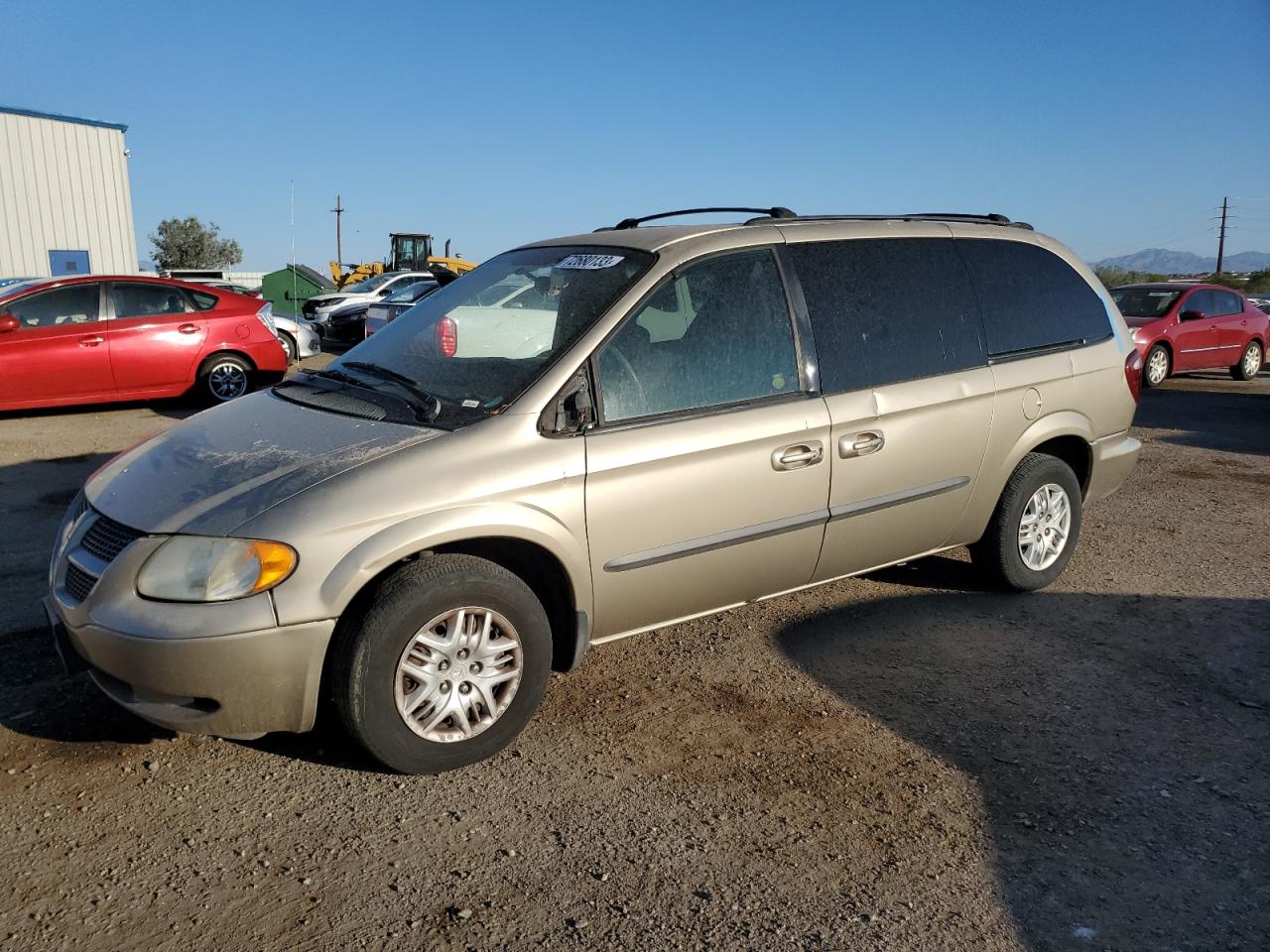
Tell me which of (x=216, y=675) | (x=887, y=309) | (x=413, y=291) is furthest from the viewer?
(x=413, y=291)

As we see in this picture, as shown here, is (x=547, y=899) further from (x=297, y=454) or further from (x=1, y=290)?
(x=1, y=290)

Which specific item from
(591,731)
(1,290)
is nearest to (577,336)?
(591,731)

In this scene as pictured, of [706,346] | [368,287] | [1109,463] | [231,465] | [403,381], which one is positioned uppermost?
[368,287]

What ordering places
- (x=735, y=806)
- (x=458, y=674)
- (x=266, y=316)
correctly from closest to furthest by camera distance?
(x=735, y=806) → (x=458, y=674) → (x=266, y=316)

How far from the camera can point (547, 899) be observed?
2.76 metres

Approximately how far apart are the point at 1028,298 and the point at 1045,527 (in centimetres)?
114

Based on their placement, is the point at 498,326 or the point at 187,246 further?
the point at 187,246

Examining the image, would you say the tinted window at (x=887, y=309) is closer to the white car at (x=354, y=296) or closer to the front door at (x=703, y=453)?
the front door at (x=703, y=453)

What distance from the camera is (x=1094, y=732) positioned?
→ 148 inches

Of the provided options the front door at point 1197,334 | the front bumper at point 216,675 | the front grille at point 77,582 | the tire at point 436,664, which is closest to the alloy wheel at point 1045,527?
the tire at point 436,664

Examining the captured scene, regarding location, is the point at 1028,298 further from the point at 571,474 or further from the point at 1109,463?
the point at 571,474

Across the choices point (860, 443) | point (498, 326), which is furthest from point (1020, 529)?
point (498, 326)

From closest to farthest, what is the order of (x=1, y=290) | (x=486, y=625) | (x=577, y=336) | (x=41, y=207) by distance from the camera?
(x=486, y=625) → (x=577, y=336) → (x=1, y=290) → (x=41, y=207)

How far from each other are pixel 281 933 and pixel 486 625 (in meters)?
1.08
